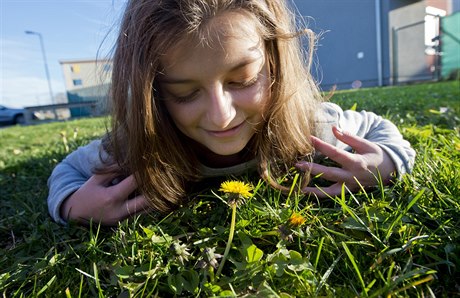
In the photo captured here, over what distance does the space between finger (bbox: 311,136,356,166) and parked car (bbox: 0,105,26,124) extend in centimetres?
2008

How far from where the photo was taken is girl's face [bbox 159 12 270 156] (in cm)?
107

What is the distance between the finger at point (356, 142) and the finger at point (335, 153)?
69mm

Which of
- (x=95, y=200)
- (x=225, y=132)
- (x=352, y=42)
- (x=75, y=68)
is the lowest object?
(x=95, y=200)

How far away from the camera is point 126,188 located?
1265 millimetres

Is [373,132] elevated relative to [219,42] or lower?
lower

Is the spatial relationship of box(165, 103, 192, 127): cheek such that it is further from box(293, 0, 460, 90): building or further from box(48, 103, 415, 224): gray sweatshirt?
box(293, 0, 460, 90): building

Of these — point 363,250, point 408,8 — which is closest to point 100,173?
point 363,250

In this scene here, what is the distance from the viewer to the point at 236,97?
1.17 m

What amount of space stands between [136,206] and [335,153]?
76 cm

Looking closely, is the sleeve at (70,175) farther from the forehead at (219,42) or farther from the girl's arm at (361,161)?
the girl's arm at (361,161)

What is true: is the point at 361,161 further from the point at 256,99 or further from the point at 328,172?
the point at 256,99

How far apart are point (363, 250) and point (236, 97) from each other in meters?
0.63

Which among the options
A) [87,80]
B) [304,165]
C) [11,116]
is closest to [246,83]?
[304,165]

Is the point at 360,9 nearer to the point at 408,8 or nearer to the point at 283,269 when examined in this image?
the point at 408,8
